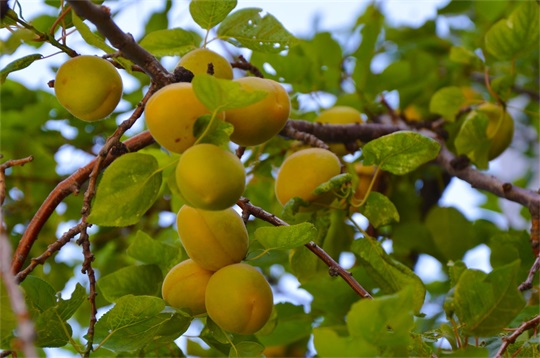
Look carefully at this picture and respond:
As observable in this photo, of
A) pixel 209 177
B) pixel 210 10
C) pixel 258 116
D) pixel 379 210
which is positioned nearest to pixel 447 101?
pixel 379 210

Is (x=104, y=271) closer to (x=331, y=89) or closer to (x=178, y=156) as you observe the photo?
(x=331, y=89)

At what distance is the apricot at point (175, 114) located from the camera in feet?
2.06

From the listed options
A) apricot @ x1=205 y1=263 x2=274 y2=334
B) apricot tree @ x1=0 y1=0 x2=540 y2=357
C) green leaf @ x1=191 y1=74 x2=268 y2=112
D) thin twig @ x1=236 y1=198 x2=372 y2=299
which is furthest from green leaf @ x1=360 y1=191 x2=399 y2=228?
green leaf @ x1=191 y1=74 x2=268 y2=112

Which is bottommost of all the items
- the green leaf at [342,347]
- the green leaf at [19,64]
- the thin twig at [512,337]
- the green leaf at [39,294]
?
the thin twig at [512,337]

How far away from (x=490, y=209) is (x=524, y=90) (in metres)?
0.37

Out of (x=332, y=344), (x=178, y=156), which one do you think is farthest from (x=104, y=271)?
(x=332, y=344)

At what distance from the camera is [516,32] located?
1.15 m

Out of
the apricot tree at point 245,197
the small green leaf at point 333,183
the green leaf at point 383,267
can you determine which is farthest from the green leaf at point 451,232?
the small green leaf at point 333,183

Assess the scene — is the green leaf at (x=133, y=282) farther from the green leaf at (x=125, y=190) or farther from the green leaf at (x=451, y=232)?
the green leaf at (x=451, y=232)

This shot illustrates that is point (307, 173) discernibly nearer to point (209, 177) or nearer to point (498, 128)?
point (209, 177)

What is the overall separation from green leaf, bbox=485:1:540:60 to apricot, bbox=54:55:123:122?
67 centimetres

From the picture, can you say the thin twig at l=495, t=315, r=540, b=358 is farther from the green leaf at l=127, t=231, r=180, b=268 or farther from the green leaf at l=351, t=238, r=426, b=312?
the green leaf at l=127, t=231, r=180, b=268

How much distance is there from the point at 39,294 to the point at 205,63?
289 mm

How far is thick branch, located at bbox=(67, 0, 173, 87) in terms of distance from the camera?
25.2 inches
